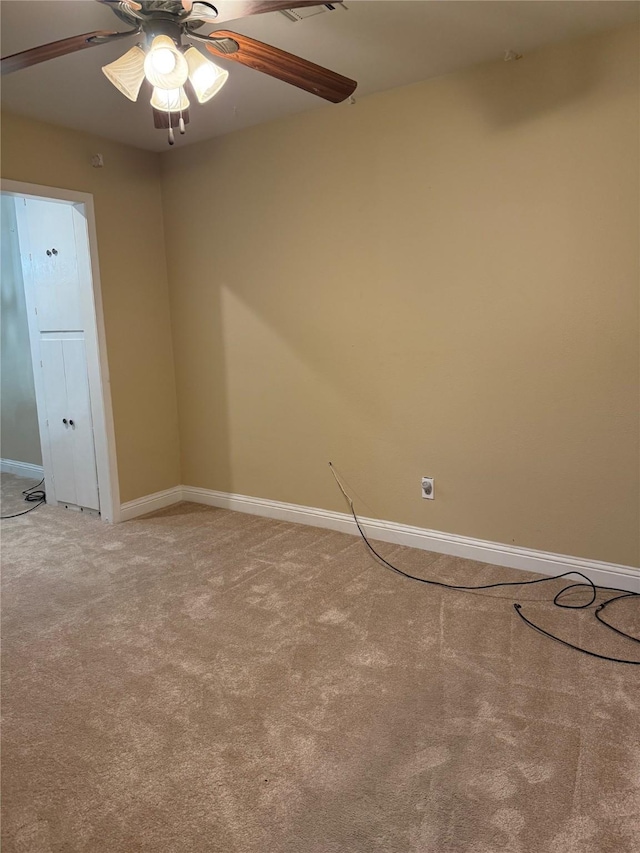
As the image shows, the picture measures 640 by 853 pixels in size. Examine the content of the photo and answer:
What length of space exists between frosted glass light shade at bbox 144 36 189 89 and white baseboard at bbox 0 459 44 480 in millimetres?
4078

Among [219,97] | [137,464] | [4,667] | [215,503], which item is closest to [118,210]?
[219,97]

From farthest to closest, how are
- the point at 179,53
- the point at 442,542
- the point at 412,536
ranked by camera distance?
the point at 412,536, the point at 442,542, the point at 179,53

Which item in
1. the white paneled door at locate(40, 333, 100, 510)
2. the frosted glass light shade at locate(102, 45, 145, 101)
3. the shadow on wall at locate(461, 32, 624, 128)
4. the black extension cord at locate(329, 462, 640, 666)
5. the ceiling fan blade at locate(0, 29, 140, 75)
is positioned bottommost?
the black extension cord at locate(329, 462, 640, 666)

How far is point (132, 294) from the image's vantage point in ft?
13.4

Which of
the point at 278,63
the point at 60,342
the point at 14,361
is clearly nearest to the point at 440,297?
the point at 278,63

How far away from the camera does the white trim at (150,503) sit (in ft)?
13.5

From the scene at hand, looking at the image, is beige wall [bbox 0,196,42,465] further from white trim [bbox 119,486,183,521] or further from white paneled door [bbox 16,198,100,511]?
white trim [bbox 119,486,183,521]

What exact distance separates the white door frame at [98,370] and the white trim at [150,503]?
0.07 m

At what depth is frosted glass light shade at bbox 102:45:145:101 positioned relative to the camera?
185cm

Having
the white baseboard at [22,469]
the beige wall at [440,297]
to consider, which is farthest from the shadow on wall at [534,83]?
the white baseboard at [22,469]

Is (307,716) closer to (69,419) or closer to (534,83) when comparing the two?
(534,83)

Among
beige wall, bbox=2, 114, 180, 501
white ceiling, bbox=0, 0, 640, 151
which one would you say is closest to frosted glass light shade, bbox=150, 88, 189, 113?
white ceiling, bbox=0, 0, 640, 151

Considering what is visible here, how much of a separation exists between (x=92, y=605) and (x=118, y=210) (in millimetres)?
2518

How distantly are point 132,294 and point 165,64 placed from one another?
247cm
